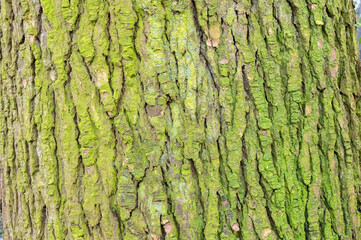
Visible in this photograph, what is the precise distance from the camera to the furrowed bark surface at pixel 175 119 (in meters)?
1.17

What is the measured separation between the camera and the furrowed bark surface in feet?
3.84

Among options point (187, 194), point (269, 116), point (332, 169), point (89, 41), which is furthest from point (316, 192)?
point (89, 41)

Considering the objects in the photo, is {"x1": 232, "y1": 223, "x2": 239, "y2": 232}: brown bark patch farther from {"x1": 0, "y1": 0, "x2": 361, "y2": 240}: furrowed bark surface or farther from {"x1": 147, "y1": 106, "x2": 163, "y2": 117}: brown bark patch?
{"x1": 147, "y1": 106, "x2": 163, "y2": 117}: brown bark patch

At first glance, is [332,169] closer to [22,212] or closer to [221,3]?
[221,3]

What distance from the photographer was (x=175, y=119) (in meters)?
1.17

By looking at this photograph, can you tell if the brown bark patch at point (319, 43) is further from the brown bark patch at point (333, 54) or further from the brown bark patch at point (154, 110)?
the brown bark patch at point (154, 110)

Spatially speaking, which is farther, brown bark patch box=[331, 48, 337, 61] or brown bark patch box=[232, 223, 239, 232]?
brown bark patch box=[331, 48, 337, 61]

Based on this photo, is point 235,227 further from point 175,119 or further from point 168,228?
point 175,119

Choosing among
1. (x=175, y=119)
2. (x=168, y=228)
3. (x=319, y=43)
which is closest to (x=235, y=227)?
(x=168, y=228)

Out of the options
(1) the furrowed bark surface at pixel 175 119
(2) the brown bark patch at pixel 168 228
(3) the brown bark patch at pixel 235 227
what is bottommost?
→ (3) the brown bark patch at pixel 235 227

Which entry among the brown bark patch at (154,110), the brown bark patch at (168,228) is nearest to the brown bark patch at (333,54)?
the brown bark patch at (154,110)

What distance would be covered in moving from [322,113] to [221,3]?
61 centimetres

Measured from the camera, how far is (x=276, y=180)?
1234 mm

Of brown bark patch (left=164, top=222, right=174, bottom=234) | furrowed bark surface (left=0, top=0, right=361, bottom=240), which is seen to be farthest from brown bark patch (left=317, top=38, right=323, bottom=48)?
brown bark patch (left=164, top=222, right=174, bottom=234)
